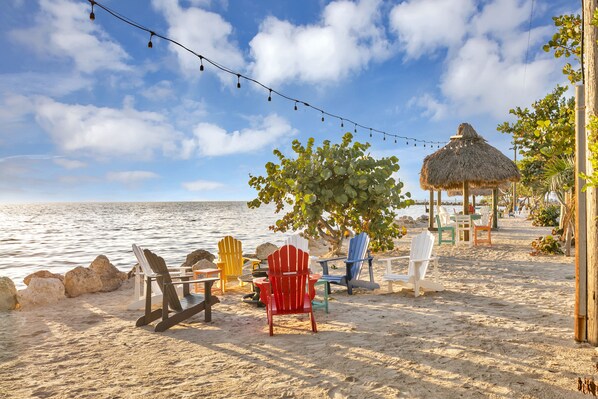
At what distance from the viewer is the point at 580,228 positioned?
11.5ft

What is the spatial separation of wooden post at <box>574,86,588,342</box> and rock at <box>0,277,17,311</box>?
22.0ft

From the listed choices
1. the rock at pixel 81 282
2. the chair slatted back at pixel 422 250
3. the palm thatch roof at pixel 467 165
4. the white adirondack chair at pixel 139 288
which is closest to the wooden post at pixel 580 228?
the chair slatted back at pixel 422 250

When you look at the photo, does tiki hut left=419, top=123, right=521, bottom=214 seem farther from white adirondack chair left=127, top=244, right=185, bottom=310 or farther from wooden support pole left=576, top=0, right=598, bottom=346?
white adirondack chair left=127, top=244, right=185, bottom=310

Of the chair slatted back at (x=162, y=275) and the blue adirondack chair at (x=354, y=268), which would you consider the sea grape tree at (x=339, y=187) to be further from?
the chair slatted back at (x=162, y=275)

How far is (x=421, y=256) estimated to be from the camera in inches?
243

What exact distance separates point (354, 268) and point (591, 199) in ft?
11.1

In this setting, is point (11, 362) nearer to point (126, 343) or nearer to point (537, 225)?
point (126, 343)

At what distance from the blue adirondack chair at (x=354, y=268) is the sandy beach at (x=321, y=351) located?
25 cm

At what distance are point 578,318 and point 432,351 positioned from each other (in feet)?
4.37

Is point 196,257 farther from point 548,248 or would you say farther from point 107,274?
point 548,248

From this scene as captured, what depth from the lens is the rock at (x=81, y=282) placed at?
21.2ft

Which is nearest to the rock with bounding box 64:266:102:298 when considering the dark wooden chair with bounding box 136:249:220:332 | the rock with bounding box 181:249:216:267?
the dark wooden chair with bounding box 136:249:220:332

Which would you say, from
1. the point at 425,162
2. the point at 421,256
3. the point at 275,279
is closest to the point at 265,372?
the point at 275,279

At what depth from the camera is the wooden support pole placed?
3355 mm
